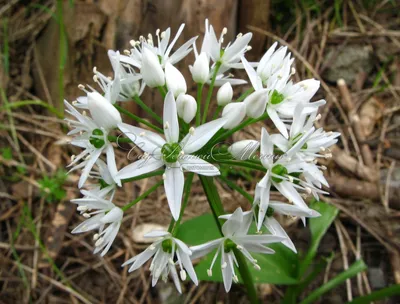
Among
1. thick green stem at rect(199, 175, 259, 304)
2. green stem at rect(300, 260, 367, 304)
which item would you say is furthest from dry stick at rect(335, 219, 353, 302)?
thick green stem at rect(199, 175, 259, 304)

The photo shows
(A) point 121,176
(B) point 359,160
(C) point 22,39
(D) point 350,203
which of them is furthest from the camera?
(C) point 22,39

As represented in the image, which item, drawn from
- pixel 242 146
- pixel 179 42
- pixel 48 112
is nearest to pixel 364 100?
pixel 179 42

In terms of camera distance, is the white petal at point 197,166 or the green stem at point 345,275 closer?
the white petal at point 197,166

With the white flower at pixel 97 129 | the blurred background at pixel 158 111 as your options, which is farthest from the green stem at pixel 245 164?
the blurred background at pixel 158 111

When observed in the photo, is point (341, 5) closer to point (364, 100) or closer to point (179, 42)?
point (364, 100)

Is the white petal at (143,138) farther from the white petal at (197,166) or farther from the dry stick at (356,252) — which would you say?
the dry stick at (356,252)

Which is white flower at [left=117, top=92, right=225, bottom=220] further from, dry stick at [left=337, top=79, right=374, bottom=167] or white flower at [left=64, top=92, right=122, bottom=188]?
dry stick at [left=337, top=79, right=374, bottom=167]
